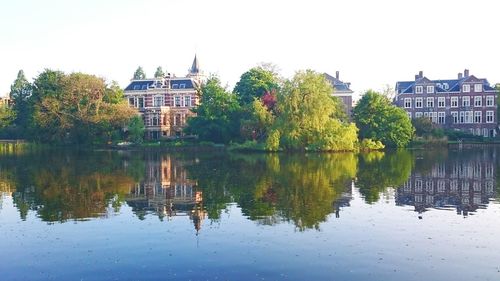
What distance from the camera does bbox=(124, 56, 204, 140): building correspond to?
265 feet

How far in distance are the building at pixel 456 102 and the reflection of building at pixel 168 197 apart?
62246 mm

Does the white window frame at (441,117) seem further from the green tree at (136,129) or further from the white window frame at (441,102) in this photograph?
the green tree at (136,129)

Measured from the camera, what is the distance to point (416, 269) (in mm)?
12766

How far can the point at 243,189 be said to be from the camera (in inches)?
1048

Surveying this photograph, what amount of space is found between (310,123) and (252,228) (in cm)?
4133

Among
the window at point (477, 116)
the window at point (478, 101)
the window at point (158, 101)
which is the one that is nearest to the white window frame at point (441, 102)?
the window at point (478, 101)

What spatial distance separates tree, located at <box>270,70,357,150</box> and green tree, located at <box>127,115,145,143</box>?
22.8 m

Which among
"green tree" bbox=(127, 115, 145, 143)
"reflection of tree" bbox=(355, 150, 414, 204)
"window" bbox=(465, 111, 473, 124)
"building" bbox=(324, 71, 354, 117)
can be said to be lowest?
"reflection of tree" bbox=(355, 150, 414, 204)

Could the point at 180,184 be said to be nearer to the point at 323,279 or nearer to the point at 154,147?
the point at 323,279

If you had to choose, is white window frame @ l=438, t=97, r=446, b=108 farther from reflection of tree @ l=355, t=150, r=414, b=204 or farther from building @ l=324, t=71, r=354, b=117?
reflection of tree @ l=355, t=150, r=414, b=204

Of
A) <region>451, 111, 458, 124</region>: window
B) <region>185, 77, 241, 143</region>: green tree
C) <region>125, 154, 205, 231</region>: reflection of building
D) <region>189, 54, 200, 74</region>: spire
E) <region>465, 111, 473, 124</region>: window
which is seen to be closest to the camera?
<region>125, 154, 205, 231</region>: reflection of building

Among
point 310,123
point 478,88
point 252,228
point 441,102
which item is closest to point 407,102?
point 441,102

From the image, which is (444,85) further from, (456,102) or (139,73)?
(139,73)

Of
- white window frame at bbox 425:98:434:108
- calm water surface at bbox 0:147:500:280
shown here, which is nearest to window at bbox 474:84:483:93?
white window frame at bbox 425:98:434:108
